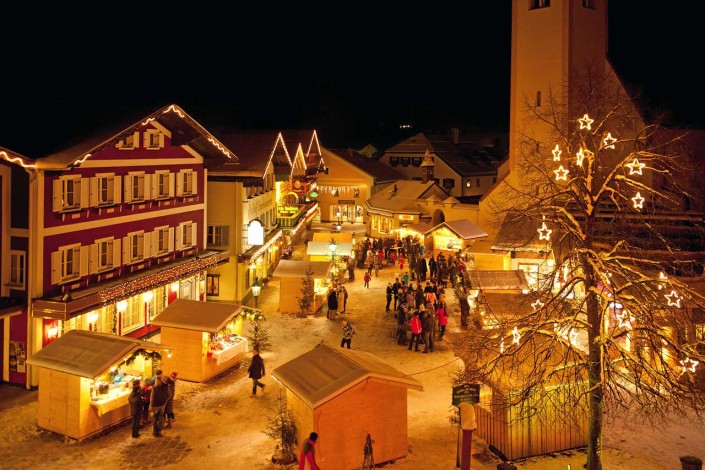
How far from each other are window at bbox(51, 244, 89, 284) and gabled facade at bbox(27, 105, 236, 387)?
0.10 feet

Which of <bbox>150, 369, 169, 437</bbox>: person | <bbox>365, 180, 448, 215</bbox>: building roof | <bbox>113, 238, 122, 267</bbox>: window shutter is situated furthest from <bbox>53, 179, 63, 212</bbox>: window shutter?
<bbox>365, 180, 448, 215</bbox>: building roof

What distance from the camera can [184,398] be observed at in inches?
705

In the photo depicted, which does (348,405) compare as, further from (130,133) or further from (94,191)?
(130,133)

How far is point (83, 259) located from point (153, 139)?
20.3 ft

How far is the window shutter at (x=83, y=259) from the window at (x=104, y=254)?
23cm

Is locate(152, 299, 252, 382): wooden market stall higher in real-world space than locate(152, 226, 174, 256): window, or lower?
lower

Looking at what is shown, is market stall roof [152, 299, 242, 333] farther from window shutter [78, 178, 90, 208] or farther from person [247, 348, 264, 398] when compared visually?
window shutter [78, 178, 90, 208]

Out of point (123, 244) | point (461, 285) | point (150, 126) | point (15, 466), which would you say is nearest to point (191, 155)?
point (150, 126)

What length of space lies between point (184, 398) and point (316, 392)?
643 centimetres

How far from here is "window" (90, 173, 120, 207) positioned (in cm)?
2108

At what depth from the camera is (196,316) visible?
63.7 feet

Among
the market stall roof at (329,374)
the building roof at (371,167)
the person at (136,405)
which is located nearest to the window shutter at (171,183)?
the person at (136,405)

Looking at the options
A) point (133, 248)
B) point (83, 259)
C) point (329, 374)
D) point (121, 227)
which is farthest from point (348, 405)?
point (133, 248)

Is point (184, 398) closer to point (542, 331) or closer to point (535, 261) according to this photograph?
point (542, 331)
